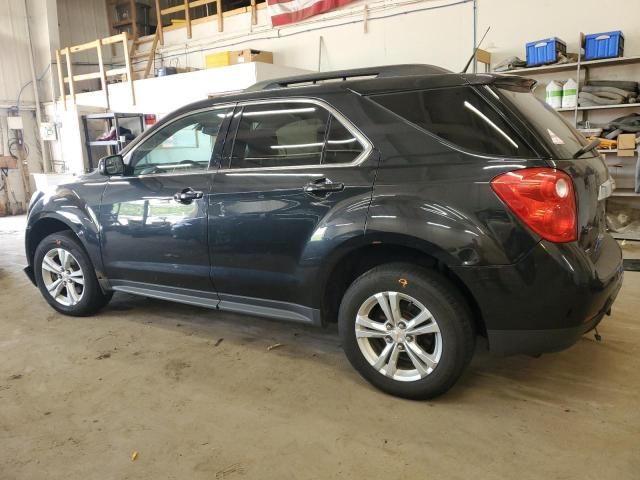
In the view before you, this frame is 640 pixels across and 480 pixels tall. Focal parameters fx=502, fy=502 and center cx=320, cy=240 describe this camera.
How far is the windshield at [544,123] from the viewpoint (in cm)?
208

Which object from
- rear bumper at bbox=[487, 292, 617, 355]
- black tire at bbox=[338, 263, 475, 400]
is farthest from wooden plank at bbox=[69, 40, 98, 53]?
rear bumper at bbox=[487, 292, 617, 355]

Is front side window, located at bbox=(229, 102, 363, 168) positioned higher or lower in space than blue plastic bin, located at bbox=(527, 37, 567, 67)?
lower

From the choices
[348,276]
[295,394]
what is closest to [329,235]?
[348,276]

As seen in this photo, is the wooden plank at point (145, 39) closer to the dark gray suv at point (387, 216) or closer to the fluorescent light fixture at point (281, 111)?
the dark gray suv at point (387, 216)

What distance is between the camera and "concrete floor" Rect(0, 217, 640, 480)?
194cm

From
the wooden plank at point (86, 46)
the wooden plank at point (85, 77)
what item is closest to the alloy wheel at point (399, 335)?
the wooden plank at point (85, 77)

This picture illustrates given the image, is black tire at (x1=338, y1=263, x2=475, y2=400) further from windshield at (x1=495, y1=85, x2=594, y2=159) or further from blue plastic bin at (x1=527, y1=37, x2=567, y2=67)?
blue plastic bin at (x1=527, y1=37, x2=567, y2=67)

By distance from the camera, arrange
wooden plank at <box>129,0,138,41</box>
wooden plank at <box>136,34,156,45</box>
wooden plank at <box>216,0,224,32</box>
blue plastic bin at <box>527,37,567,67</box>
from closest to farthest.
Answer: blue plastic bin at <box>527,37,567,67</box> → wooden plank at <box>216,0,224,32</box> → wooden plank at <box>136,34,156,45</box> → wooden plank at <box>129,0,138,41</box>

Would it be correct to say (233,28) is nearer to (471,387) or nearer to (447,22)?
(447,22)

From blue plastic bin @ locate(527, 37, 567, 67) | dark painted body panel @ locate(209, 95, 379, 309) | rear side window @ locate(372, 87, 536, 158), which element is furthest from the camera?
blue plastic bin @ locate(527, 37, 567, 67)

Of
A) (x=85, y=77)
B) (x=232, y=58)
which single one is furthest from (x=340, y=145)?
(x=85, y=77)

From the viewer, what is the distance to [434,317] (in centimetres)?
A: 219

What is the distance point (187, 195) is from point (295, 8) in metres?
6.15

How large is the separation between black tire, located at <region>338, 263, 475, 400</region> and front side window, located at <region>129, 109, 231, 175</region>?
120 cm
